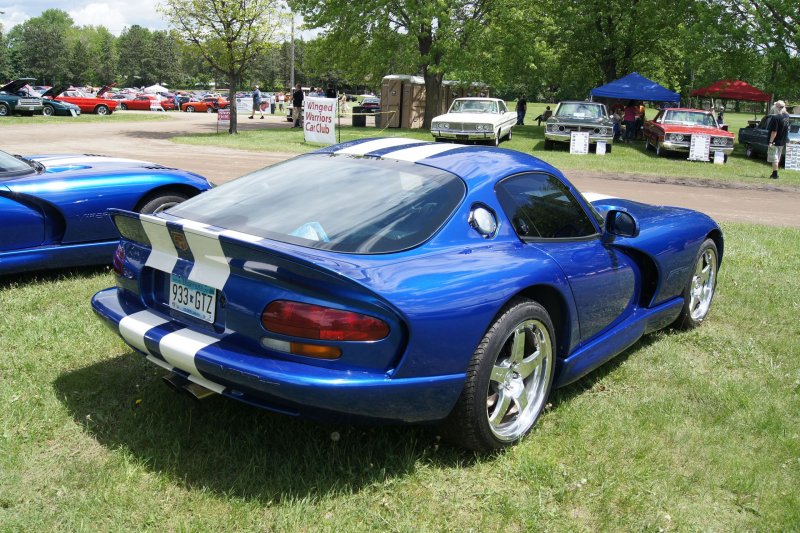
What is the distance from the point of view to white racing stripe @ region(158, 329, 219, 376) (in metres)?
2.69

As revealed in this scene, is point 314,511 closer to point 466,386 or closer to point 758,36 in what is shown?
point 466,386

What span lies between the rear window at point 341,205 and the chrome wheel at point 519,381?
2.15 ft

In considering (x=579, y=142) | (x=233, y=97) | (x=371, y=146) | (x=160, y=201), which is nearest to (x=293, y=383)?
(x=371, y=146)

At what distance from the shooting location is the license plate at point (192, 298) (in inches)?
109

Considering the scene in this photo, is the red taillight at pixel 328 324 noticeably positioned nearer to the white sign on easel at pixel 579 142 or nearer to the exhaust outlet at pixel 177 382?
the exhaust outlet at pixel 177 382

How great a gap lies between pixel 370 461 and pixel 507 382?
703 mm

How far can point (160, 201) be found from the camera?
5.72 m

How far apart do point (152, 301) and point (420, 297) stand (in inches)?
51.5

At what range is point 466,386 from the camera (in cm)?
277

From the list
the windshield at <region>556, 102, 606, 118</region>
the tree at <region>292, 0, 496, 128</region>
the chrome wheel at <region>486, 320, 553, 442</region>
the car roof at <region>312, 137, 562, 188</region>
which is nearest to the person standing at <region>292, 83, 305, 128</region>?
the tree at <region>292, 0, 496, 128</region>

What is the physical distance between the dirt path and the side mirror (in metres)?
7.62

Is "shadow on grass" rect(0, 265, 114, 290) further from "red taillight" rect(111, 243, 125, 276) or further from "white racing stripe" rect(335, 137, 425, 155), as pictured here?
"white racing stripe" rect(335, 137, 425, 155)

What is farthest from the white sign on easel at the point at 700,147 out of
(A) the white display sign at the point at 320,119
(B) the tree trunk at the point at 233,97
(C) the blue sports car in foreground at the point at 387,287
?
(C) the blue sports car in foreground at the point at 387,287

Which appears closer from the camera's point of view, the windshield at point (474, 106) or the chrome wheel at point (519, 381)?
the chrome wheel at point (519, 381)
